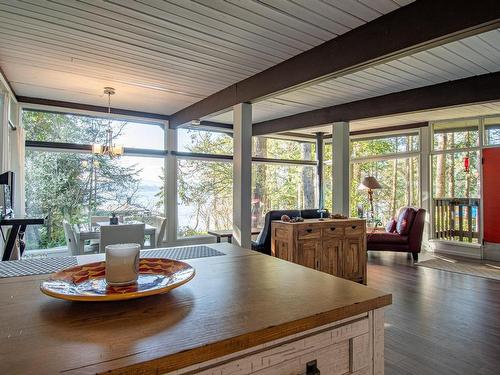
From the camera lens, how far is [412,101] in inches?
170

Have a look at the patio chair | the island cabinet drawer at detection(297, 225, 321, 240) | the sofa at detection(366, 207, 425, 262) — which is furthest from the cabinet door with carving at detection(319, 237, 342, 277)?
the patio chair

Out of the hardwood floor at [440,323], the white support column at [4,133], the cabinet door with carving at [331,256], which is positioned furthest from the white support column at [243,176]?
the white support column at [4,133]

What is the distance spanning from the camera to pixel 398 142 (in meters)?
7.24

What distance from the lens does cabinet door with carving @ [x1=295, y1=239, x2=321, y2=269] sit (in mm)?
3754

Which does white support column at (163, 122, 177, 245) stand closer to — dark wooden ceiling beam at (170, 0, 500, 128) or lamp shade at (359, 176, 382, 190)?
dark wooden ceiling beam at (170, 0, 500, 128)

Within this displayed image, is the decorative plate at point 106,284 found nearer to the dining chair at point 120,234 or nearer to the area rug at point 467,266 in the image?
the dining chair at point 120,234

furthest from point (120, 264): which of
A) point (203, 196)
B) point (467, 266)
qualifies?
point (467, 266)

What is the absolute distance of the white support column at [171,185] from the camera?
6008 millimetres

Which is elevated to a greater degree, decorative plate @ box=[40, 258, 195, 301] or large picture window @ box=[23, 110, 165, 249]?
large picture window @ box=[23, 110, 165, 249]

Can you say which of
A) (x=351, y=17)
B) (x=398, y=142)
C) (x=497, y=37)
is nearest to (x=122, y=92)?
(x=351, y=17)

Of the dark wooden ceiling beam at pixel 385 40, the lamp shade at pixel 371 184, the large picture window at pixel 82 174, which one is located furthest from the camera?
the lamp shade at pixel 371 184

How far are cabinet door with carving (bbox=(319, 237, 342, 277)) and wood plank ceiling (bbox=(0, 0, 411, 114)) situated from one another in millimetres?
2084

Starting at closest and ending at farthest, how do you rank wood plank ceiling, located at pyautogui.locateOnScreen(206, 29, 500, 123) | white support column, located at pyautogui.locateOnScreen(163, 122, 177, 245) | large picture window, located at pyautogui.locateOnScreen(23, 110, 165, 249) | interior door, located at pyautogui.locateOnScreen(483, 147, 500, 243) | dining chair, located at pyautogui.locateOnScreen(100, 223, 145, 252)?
wood plank ceiling, located at pyautogui.locateOnScreen(206, 29, 500, 123) → dining chair, located at pyautogui.locateOnScreen(100, 223, 145, 252) → large picture window, located at pyautogui.locateOnScreen(23, 110, 165, 249) → interior door, located at pyautogui.locateOnScreen(483, 147, 500, 243) → white support column, located at pyautogui.locateOnScreen(163, 122, 177, 245)

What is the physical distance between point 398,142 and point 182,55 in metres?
5.79
